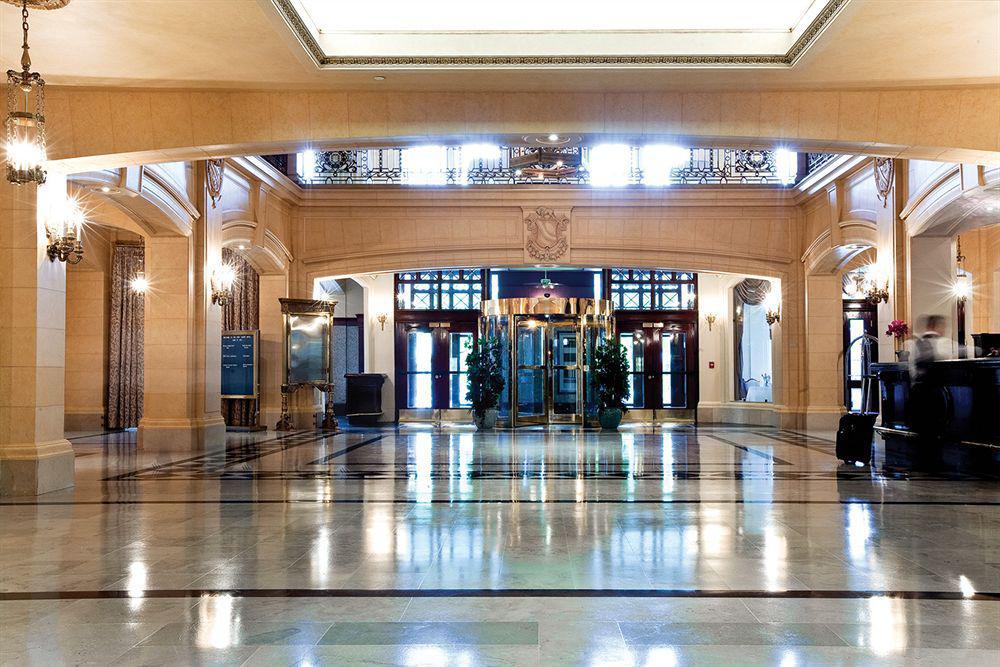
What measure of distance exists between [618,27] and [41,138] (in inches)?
158

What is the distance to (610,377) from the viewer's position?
50.0ft

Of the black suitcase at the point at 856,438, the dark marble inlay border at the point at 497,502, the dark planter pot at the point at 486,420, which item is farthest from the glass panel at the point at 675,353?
the dark marble inlay border at the point at 497,502

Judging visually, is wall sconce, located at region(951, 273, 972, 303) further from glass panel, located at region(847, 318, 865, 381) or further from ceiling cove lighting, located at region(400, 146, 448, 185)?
ceiling cove lighting, located at region(400, 146, 448, 185)

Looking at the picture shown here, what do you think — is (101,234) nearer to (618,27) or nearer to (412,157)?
(412,157)

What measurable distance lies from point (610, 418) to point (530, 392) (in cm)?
156

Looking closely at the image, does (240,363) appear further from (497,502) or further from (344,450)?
(497,502)

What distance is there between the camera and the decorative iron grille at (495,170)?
14488 mm

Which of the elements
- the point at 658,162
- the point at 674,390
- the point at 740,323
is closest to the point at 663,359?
the point at 674,390

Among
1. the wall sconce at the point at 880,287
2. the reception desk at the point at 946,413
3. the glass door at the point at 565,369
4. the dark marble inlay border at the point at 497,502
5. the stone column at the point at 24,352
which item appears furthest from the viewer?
the glass door at the point at 565,369

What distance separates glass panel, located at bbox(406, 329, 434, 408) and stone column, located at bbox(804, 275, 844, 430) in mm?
7589

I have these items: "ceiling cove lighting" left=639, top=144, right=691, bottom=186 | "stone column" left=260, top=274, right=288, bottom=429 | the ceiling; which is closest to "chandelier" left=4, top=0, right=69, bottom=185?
the ceiling

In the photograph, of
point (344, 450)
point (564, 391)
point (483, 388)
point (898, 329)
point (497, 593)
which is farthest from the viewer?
point (564, 391)

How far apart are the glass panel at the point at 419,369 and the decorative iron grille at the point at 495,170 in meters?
4.41

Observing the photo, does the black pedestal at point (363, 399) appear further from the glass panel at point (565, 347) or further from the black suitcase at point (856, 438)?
the black suitcase at point (856, 438)
